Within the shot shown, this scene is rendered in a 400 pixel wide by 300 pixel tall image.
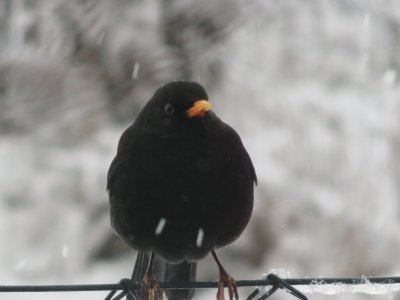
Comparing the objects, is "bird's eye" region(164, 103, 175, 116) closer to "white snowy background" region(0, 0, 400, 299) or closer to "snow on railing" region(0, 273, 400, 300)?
"snow on railing" region(0, 273, 400, 300)

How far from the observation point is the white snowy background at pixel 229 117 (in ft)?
19.2

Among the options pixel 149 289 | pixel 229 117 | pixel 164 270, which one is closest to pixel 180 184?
pixel 149 289

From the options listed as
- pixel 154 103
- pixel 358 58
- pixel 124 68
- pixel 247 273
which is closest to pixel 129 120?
pixel 124 68

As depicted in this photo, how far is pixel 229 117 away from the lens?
629 cm

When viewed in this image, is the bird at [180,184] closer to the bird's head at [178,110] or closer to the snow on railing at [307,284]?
the bird's head at [178,110]

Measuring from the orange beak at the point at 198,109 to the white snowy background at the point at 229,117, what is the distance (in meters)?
3.17

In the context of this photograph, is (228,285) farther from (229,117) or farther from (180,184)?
(229,117)

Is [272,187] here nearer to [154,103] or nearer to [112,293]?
[154,103]

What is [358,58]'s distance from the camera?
6613 millimetres

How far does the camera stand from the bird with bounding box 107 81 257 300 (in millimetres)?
2525

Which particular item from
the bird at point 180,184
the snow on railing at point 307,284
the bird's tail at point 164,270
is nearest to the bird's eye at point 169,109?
the bird at point 180,184

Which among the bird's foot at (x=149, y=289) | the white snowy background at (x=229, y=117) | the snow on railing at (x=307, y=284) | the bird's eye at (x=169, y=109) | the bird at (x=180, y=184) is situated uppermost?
the white snowy background at (x=229, y=117)

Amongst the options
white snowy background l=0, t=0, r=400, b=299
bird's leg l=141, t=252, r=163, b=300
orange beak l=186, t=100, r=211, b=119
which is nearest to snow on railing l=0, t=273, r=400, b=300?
bird's leg l=141, t=252, r=163, b=300

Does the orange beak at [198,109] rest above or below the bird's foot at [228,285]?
above
